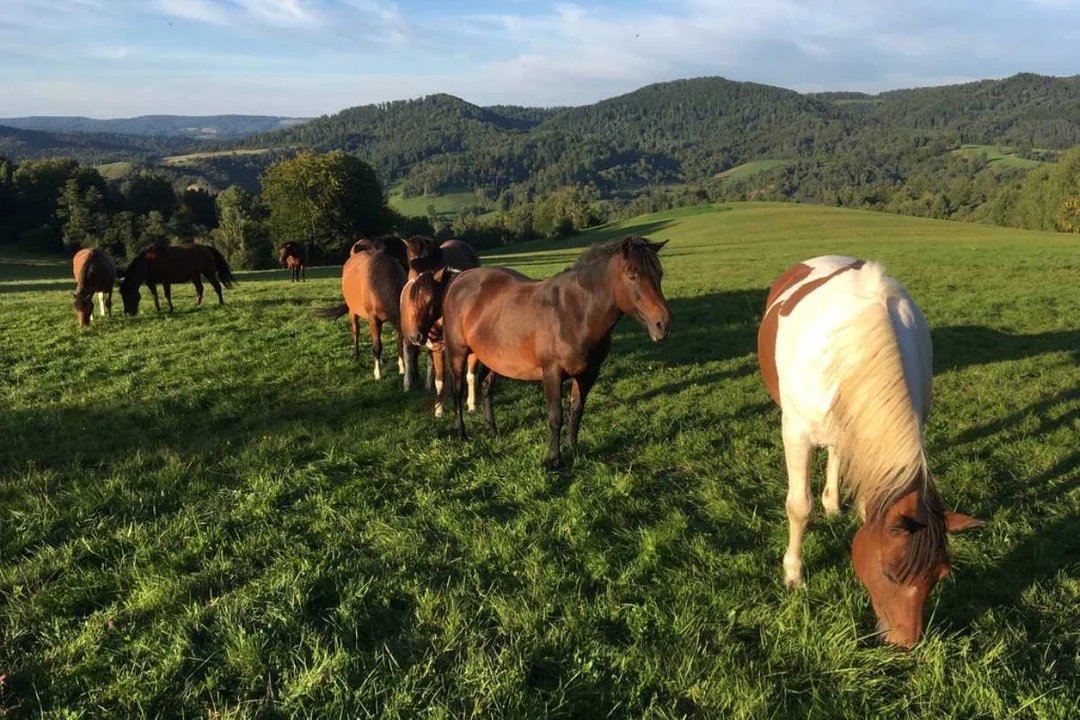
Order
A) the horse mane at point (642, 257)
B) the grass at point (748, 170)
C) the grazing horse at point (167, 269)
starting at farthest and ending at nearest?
the grass at point (748, 170) < the grazing horse at point (167, 269) < the horse mane at point (642, 257)

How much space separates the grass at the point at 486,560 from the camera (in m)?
2.81

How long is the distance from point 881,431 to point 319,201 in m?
52.0

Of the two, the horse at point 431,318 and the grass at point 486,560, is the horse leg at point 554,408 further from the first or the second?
the horse at point 431,318

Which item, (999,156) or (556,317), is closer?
(556,317)

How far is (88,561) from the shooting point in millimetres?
3881

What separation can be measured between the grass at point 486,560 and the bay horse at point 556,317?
0.73 m

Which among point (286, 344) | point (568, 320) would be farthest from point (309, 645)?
point (286, 344)

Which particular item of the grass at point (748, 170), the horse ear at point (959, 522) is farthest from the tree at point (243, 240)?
the grass at point (748, 170)

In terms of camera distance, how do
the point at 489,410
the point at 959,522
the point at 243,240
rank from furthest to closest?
the point at 243,240 < the point at 489,410 < the point at 959,522

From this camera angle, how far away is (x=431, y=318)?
6.70 m

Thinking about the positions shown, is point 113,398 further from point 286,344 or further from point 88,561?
point 88,561

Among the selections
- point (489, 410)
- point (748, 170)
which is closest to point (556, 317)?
point (489, 410)

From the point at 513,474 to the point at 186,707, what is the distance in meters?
2.94

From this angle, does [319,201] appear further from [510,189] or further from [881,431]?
[510,189]
